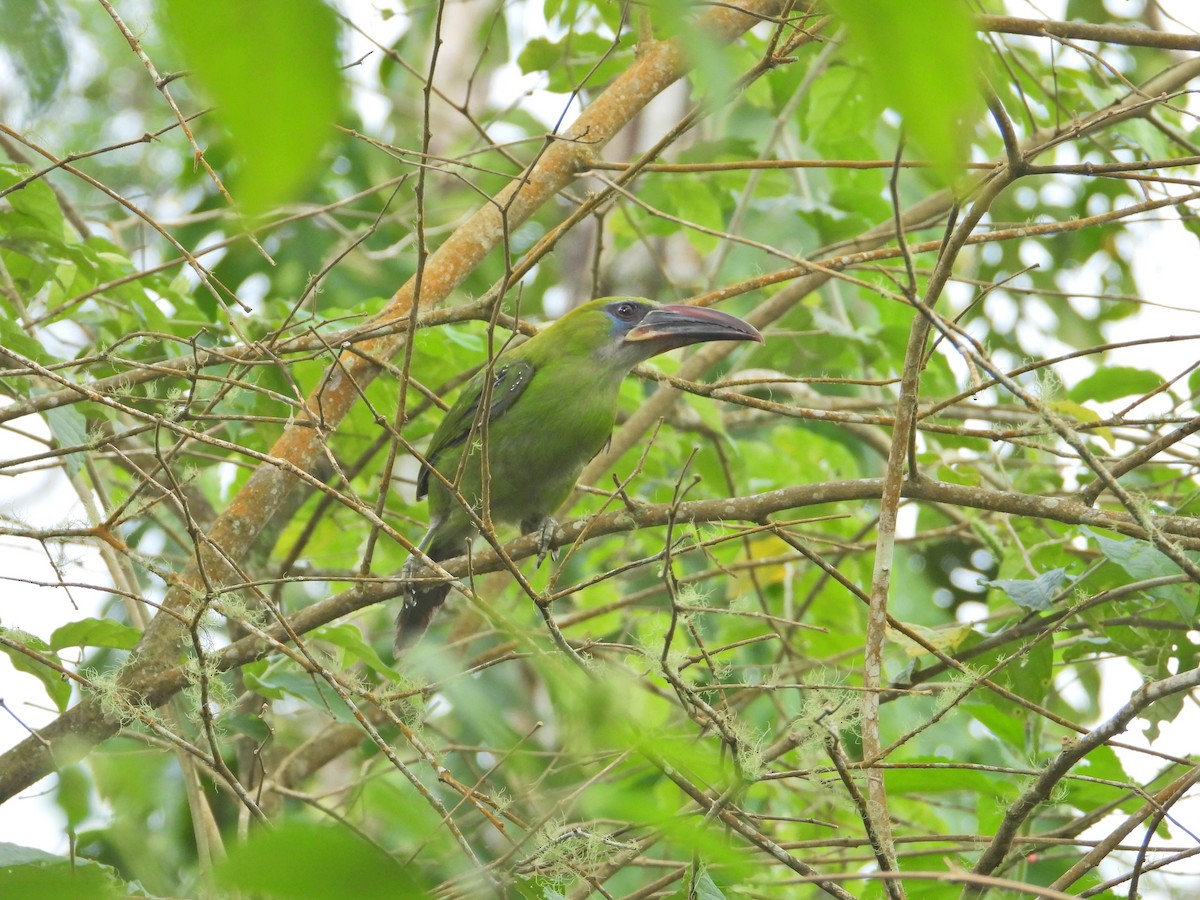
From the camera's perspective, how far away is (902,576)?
5352mm

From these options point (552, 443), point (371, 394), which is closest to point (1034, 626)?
point (552, 443)

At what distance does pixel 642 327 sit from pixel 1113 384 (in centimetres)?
157

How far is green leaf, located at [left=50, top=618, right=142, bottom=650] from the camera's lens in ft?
8.27

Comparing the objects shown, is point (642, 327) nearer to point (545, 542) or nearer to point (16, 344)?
point (545, 542)

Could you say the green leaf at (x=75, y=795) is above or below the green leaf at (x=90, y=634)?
below

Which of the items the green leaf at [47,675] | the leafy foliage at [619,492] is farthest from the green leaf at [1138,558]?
the green leaf at [47,675]

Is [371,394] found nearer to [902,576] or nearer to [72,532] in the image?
[72,532]

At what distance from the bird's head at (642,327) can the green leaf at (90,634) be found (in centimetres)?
189

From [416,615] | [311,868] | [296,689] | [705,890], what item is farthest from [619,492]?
[416,615]

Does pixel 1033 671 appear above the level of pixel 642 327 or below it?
below

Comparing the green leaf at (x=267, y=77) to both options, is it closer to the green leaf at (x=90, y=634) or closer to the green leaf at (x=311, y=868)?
the green leaf at (x=311, y=868)

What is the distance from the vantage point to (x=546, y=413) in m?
3.91

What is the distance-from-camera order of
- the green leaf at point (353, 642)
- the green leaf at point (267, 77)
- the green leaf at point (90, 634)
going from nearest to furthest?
1. the green leaf at point (267, 77)
2. the green leaf at point (90, 634)
3. the green leaf at point (353, 642)

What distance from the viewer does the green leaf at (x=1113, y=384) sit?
3.79m
